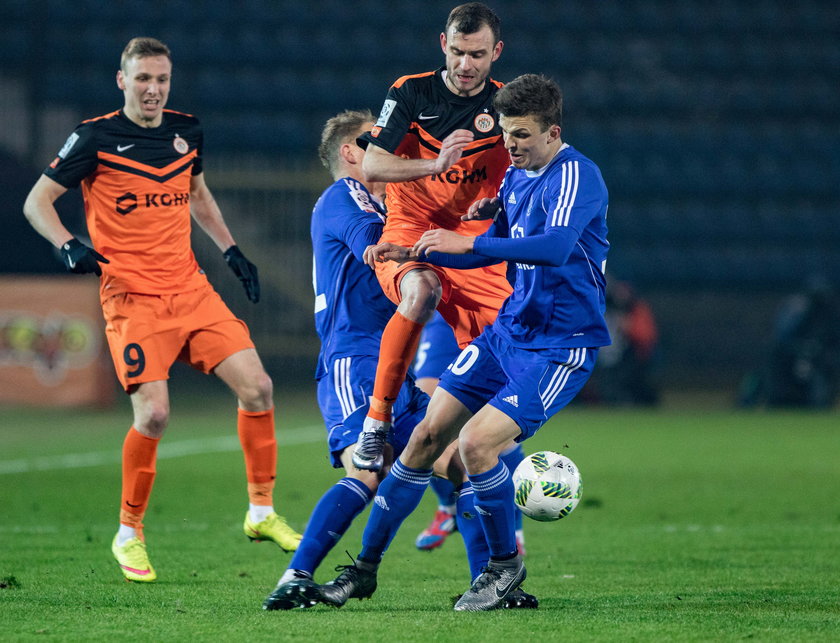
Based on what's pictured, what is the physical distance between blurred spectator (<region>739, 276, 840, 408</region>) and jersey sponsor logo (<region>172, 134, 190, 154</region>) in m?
→ 10.5

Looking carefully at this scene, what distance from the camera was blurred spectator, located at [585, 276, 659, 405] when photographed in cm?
1545

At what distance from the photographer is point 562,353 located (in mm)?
4574

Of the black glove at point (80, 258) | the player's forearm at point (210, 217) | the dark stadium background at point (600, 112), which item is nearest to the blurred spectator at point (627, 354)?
the dark stadium background at point (600, 112)

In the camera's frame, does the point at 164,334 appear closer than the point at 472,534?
No

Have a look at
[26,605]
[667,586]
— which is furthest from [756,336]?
[26,605]

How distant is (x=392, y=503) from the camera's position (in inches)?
185

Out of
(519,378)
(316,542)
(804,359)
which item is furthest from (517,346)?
(804,359)

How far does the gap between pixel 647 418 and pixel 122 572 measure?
9680 millimetres

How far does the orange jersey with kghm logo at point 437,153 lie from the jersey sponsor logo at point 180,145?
3.77 feet

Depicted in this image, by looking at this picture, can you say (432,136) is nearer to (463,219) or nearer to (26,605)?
(463,219)

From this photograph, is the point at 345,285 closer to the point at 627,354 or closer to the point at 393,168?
the point at 393,168

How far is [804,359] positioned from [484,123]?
10.7m

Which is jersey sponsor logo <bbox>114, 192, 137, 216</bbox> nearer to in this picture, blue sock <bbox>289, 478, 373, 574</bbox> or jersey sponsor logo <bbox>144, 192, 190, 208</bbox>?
jersey sponsor logo <bbox>144, 192, 190, 208</bbox>

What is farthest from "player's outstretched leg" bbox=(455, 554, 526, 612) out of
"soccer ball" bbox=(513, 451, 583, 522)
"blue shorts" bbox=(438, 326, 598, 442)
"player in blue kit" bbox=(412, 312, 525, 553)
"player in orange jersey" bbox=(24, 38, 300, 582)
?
"player in orange jersey" bbox=(24, 38, 300, 582)
